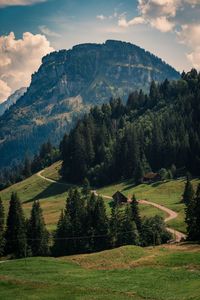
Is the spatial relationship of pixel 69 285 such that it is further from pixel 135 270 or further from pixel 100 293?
pixel 135 270

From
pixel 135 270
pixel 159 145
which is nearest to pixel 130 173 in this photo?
pixel 159 145

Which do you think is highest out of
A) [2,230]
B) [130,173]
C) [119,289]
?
[130,173]

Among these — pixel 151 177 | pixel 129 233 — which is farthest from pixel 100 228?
pixel 151 177

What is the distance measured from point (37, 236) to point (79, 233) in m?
10.0

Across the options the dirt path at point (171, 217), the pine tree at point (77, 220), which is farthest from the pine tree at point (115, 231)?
the dirt path at point (171, 217)

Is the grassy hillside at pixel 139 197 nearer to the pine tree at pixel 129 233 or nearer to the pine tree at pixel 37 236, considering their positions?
the pine tree at pixel 129 233

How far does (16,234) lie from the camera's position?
348ft

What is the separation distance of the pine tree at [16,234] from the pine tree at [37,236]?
188 centimetres

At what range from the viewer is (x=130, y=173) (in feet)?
638

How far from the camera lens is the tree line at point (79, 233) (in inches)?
4097

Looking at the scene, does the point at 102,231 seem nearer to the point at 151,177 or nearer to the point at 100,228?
the point at 100,228

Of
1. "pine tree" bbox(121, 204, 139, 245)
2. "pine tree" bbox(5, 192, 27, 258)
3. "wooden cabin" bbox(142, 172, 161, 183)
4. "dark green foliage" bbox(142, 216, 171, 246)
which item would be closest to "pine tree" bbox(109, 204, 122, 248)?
"pine tree" bbox(121, 204, 139, 245)

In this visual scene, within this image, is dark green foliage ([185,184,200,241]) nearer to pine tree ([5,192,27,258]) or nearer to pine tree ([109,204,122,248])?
pine tree ([109,204,122,248])

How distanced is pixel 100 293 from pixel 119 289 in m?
3.00
